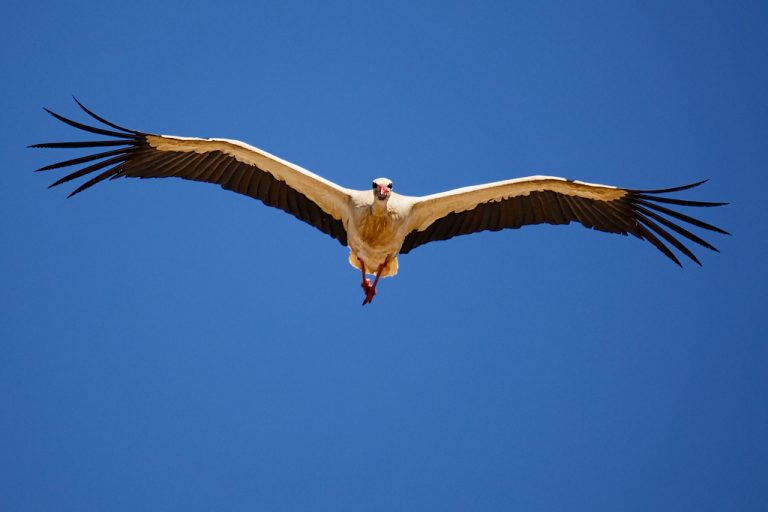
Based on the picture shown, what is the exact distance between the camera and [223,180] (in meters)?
10.7

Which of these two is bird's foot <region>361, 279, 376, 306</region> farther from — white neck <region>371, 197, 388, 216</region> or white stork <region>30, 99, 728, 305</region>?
white neck <region>371, 197, 388, 216</region>

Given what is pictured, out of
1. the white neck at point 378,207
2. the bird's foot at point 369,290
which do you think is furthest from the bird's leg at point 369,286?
the white neck at point 378,207

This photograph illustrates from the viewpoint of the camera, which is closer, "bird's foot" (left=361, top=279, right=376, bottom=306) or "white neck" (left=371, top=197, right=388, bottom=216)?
"white neck" (left=371, top=197, right=388, bottom=216)

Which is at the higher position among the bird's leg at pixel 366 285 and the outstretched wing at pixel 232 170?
the outstretched wing at pixel 232 170

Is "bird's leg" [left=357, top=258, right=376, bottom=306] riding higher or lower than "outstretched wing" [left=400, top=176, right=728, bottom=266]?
lower

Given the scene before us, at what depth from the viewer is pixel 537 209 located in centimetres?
1091

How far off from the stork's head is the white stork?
11mm

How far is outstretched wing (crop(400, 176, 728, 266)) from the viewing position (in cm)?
1059

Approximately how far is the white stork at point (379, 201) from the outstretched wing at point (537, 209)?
12 millimetres

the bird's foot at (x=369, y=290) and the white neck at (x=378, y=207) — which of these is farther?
the bird's foot at (x=369, y=290)

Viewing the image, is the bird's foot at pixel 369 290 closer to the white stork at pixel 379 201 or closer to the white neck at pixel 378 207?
the white stork at pixel 379 201

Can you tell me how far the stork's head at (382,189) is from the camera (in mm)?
10039

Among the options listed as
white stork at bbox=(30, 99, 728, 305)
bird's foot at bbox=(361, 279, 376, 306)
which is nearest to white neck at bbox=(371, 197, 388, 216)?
white stork at bbox=(30, 99, 728, 305)

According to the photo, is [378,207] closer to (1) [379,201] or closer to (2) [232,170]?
(1) [379,201]
